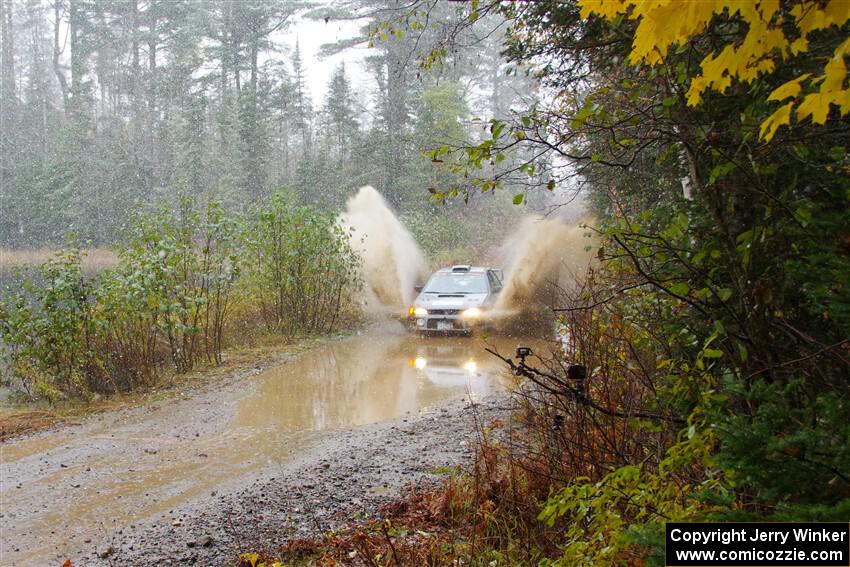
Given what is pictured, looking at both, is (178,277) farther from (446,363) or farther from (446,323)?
(446,323)

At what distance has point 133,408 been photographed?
10.2 m

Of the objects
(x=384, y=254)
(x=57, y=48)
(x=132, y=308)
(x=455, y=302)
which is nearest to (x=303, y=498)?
(x=132, y=308)

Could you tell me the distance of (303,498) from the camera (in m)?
6.07

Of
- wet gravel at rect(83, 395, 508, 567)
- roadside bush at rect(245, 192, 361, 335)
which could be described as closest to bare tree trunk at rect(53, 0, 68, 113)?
roadside bush at rect(245, 192, 361, 335)

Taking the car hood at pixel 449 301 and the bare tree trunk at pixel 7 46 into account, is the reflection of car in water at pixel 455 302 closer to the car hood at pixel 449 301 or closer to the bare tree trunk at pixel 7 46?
the car hood at pixel 449 301

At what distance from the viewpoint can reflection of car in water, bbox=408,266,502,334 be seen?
16.1 metres

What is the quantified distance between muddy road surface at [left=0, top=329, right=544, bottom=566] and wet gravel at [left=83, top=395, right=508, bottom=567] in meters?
0.02

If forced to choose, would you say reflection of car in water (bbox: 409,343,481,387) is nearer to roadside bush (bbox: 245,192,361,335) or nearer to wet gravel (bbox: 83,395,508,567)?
wet gravel (bbox: 83,395,508,567)

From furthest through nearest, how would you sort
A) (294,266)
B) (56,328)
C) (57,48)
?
(57,48) → (294,266) → (56,328)

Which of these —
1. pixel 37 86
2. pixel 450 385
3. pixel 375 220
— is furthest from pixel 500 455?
pixel 37 86

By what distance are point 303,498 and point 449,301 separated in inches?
423

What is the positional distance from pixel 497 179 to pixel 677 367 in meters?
1.70

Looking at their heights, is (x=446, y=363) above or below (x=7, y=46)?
below

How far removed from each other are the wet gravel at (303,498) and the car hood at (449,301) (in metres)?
7.48
